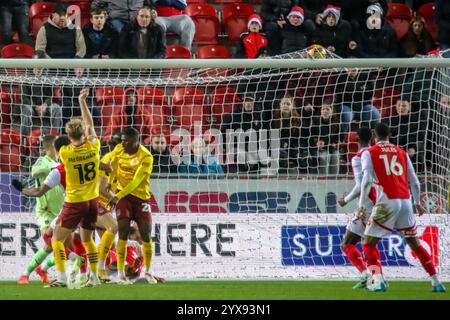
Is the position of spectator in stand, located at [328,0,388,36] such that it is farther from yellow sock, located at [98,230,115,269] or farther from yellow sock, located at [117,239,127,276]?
yellow sock, located at [117,239,127,276]

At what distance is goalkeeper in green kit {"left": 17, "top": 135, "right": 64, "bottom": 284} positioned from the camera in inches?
512

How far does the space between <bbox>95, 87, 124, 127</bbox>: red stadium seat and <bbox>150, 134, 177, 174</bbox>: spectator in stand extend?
0.67 metres

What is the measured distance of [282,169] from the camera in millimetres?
14148

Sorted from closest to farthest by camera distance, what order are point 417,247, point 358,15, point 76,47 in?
point 417,247 → point 76,47 → point 358,15

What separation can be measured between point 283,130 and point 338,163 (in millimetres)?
832

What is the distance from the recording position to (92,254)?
12430mm

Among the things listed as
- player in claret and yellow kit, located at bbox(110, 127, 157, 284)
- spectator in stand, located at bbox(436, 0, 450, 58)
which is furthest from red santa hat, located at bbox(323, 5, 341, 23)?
player in claret and yellow kit, located at bbox(110, 127, 157, 284)

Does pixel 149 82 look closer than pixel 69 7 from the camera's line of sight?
Yes

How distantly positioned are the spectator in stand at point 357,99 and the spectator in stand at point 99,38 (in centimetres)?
413

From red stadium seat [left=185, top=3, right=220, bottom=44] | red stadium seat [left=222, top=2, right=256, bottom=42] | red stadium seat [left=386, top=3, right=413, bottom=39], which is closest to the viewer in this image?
red stadium seat [left=185, top=3, right=220, bottom=44]

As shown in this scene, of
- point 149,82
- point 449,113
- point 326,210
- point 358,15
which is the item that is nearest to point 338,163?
point 326,210

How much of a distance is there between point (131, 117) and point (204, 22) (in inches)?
167

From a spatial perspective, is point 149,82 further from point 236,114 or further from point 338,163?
point 338,163

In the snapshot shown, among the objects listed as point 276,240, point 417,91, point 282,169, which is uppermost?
point 417,91
